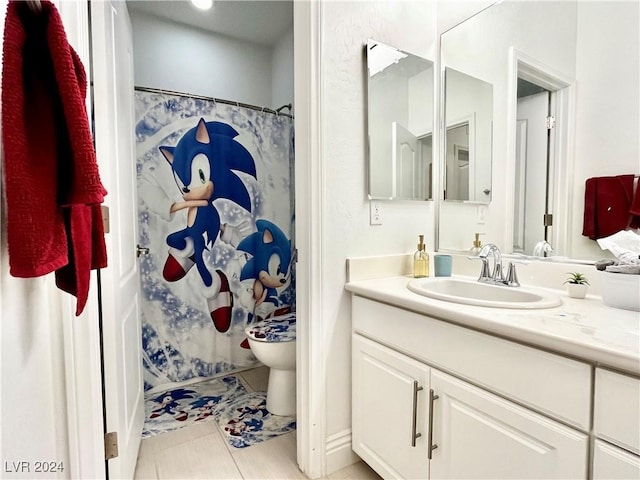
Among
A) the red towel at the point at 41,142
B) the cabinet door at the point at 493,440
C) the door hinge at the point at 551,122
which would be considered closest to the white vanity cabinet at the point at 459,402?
the cabinet door at the point at 493,440

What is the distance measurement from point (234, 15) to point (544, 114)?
2111 millimetres

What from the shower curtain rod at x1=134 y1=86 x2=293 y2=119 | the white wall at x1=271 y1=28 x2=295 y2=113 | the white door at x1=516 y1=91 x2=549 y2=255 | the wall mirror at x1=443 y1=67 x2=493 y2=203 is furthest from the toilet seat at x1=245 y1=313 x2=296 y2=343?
the white wall at x1=271 y1=28 x2=295 y2=113

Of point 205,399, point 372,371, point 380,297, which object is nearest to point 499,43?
point 380,297

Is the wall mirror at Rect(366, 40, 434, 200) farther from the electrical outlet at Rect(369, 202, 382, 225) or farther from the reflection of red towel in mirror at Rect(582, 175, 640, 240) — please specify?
the reflection of red towel in mirror at Rect(582, 175, 640, 240)

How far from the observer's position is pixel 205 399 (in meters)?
2.01

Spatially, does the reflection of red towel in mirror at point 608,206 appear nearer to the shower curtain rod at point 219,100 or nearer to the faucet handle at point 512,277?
the faucet handle at point 512,277

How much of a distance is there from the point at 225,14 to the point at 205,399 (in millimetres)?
2563

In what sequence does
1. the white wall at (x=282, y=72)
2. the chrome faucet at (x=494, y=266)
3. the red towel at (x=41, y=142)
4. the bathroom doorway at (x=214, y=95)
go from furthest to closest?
the white wall at (x=282, y=72) → the bathroom doorway at (x=214, y=95) → the chrome faucet at (x=494, y=266) → the red towel at (x=41, y=142)

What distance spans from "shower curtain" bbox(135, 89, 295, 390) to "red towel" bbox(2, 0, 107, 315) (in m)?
1.49

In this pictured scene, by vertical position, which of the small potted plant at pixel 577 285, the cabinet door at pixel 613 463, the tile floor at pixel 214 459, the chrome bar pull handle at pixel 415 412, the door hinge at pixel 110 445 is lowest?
the tile floor at pixel 214 459

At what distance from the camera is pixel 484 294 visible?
131cm

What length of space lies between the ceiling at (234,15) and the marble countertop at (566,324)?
85.8 inches

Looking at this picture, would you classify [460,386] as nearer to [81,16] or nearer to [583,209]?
[583,209]

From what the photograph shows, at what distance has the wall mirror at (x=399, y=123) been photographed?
1.46 m
